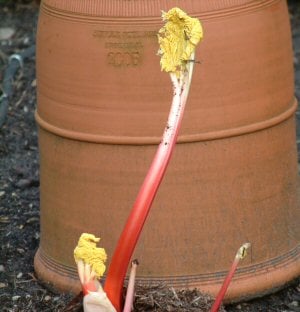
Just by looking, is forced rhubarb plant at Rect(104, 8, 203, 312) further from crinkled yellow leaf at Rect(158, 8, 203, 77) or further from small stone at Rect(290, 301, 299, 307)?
small stone at Rect(290, 301, 299, 307)

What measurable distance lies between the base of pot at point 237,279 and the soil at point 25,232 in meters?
0.05

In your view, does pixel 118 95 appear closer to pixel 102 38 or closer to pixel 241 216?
pixel 102 38

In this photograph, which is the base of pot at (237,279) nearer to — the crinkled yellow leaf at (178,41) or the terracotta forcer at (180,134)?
the terracotta forcer at (180,134)

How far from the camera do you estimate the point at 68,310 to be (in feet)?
7.34

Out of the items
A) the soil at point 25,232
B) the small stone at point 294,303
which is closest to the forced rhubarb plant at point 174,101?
the soil at point 25,232

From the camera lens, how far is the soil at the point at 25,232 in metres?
2.40

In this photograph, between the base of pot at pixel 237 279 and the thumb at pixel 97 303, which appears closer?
the thumb at pixel 97 303

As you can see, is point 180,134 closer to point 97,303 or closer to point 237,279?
point 237,279

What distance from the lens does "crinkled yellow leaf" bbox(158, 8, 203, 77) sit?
2137mm

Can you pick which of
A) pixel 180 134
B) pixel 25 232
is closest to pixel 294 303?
pixel 180 134

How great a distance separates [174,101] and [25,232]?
179cm

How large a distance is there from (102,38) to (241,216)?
699mm

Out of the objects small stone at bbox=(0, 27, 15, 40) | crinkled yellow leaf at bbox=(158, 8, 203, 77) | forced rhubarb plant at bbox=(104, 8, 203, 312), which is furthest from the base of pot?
small stone at bbox=(0, 27, 15, 40)

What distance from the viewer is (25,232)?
150 inches
